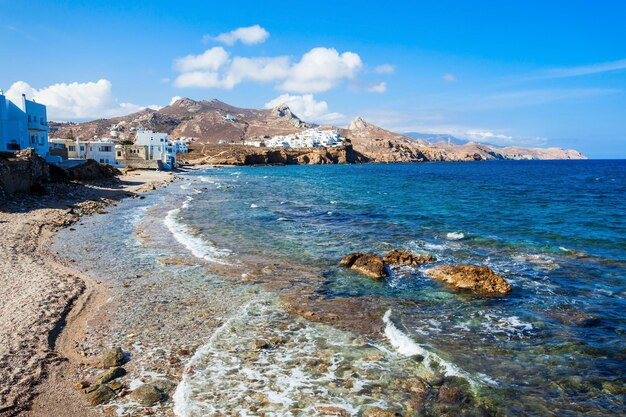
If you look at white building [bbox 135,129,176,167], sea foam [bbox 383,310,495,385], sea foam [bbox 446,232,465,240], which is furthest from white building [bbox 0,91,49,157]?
sea foam [bbox 383,310,495,385]

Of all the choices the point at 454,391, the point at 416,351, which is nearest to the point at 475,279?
the point at 416,351

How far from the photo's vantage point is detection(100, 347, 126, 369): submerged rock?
985 centimetres

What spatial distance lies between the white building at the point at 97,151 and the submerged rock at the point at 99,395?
80.1m

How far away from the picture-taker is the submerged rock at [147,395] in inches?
331

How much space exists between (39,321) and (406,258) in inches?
584

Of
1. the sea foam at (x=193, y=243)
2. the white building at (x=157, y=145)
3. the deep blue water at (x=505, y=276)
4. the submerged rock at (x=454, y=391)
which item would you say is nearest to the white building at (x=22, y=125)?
the deep blue water at (x=505, y=276)

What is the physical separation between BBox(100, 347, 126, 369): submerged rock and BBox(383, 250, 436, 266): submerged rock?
12744 mm

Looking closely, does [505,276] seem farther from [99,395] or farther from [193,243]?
[193,243]

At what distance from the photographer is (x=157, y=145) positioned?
11062cm

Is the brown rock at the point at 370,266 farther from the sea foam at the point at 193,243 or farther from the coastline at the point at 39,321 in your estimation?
the coastline at the point at 39,321

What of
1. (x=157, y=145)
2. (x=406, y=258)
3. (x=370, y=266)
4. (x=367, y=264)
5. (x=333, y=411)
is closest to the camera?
(x=333, y=411)

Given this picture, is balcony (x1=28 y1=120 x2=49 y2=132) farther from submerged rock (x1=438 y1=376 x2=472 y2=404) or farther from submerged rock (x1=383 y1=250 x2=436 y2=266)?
submerged rock (x1=438 y1=376 x2=472 y2=404)

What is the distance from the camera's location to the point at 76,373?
9492 millimetres

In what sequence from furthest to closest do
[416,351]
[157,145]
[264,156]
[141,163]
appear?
1. [264,156]
2. [157,145]
3. [141,163]
4. [416,351]
